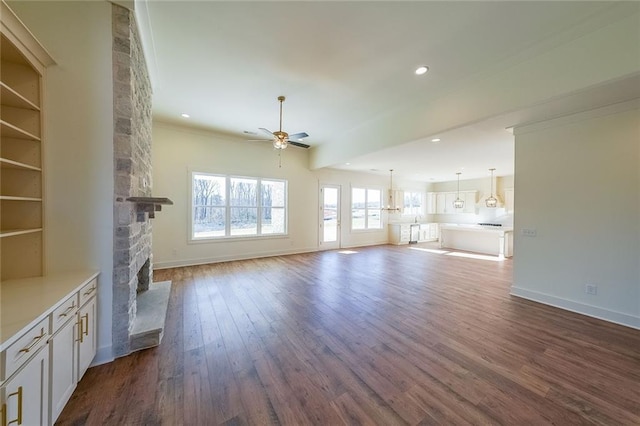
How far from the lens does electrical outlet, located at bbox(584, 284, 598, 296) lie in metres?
3.11

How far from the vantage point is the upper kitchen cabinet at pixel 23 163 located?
1787 millimetres

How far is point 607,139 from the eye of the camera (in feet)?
9.87

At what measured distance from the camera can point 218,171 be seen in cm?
586

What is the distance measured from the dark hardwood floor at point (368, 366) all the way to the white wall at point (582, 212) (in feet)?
1.23

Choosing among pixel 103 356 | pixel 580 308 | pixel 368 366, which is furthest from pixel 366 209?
pixel 103 356

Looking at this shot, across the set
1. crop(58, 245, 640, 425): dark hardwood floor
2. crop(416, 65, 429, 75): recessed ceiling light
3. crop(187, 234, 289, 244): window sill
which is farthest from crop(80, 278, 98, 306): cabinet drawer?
crop(416, 65, 429, 75): recessed ceiling light

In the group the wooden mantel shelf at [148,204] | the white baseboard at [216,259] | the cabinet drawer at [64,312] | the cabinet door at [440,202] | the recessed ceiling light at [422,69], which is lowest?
the white baseboard at [216,259]

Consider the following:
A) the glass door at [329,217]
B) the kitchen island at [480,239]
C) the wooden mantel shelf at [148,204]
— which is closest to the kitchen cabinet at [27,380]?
the wooden mantel shelf at [148,204]

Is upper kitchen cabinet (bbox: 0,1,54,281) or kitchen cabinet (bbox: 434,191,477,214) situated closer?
upper kitchen cabinet (bbox: 0,1,54,281)


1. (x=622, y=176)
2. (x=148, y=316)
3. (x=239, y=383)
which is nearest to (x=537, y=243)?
(x=622, y=176)

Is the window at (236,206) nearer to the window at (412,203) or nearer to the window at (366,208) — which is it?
the window at (366,208)

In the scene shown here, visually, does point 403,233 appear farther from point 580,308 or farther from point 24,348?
point 24,348

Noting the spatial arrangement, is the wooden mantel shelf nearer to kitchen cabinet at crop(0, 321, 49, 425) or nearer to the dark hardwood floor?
kitchen cabinet at crop(0, 321, 49, 425)

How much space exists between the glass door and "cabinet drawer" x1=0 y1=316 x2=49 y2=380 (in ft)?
21.7
